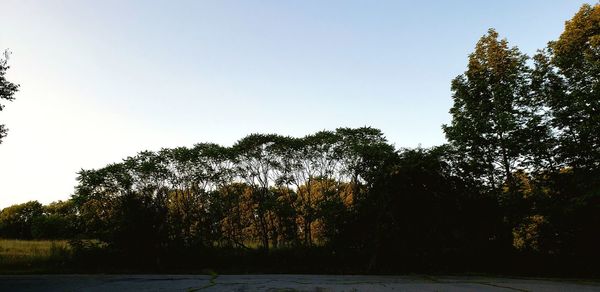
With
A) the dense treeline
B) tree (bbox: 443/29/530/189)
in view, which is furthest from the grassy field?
tree (bbox: 443/29/530/189)

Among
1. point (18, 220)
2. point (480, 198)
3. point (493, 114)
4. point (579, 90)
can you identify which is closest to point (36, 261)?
point (480, 198)

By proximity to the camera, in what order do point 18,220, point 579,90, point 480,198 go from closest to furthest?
point 579,90
point 480,198
point 18,220

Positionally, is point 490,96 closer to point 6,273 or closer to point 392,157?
point 392,157

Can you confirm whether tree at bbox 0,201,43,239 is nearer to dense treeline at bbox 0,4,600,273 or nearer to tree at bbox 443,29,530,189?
dense treeline at bbox 0,4,600,273

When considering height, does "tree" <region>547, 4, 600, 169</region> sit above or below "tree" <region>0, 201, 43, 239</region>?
above

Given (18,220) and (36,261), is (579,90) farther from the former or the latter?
(18,220)

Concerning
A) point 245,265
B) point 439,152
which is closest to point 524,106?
point 439,152

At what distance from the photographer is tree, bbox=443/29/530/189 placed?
62.8ft

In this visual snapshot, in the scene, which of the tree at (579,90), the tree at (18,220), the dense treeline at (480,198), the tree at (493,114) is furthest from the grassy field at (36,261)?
the tree at (18,220)

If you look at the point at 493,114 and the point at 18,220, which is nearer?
the point at 493,114

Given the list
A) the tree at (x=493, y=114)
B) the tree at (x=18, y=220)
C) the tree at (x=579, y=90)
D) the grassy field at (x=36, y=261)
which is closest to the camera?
the tree at (x=579, y=90)

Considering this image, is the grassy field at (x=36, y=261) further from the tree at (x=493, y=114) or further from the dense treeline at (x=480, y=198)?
the tree at (x=493, y=114)

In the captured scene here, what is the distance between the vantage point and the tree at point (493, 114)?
19156 mm

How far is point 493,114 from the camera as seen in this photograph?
65.2 ft
